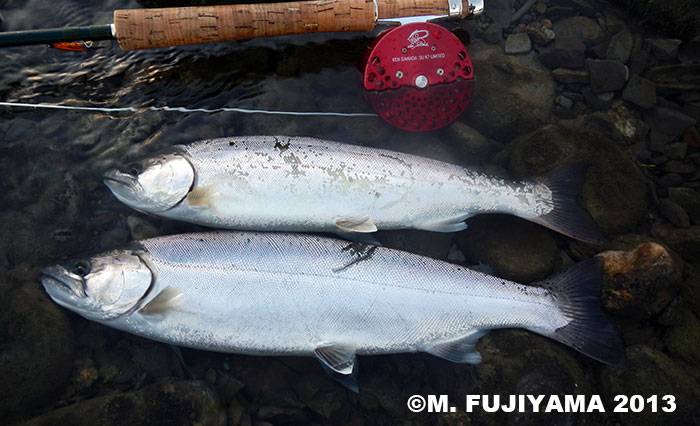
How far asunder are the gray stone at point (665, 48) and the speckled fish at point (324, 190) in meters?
1.54

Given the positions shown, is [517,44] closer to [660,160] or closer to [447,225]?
[660,160]

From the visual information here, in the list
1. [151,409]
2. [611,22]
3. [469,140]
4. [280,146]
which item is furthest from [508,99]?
[151,409]

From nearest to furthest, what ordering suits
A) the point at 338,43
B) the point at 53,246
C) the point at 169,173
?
the point at 169,173
the point at 53,246
the point at 338,43

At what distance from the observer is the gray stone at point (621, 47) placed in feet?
12.4

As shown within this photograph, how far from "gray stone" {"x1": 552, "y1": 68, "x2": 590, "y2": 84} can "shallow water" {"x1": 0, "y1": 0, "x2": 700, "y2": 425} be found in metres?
0.64

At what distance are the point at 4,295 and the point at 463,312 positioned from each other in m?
2.97

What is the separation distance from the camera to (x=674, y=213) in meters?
3.48

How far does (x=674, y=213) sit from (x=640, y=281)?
0.87 meters

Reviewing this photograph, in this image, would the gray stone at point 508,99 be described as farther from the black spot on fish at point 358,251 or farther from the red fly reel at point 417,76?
the black spot on fish at point 358,251

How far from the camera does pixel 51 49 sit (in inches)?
131

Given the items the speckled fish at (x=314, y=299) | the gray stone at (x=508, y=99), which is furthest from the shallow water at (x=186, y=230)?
the speckled fish at (x=314, y=299)

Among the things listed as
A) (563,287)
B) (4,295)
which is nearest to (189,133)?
(4,295)

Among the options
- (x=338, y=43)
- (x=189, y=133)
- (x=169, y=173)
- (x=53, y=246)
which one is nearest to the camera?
(x=169, y=173)

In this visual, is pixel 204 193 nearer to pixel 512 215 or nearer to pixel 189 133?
pixel 189 133
